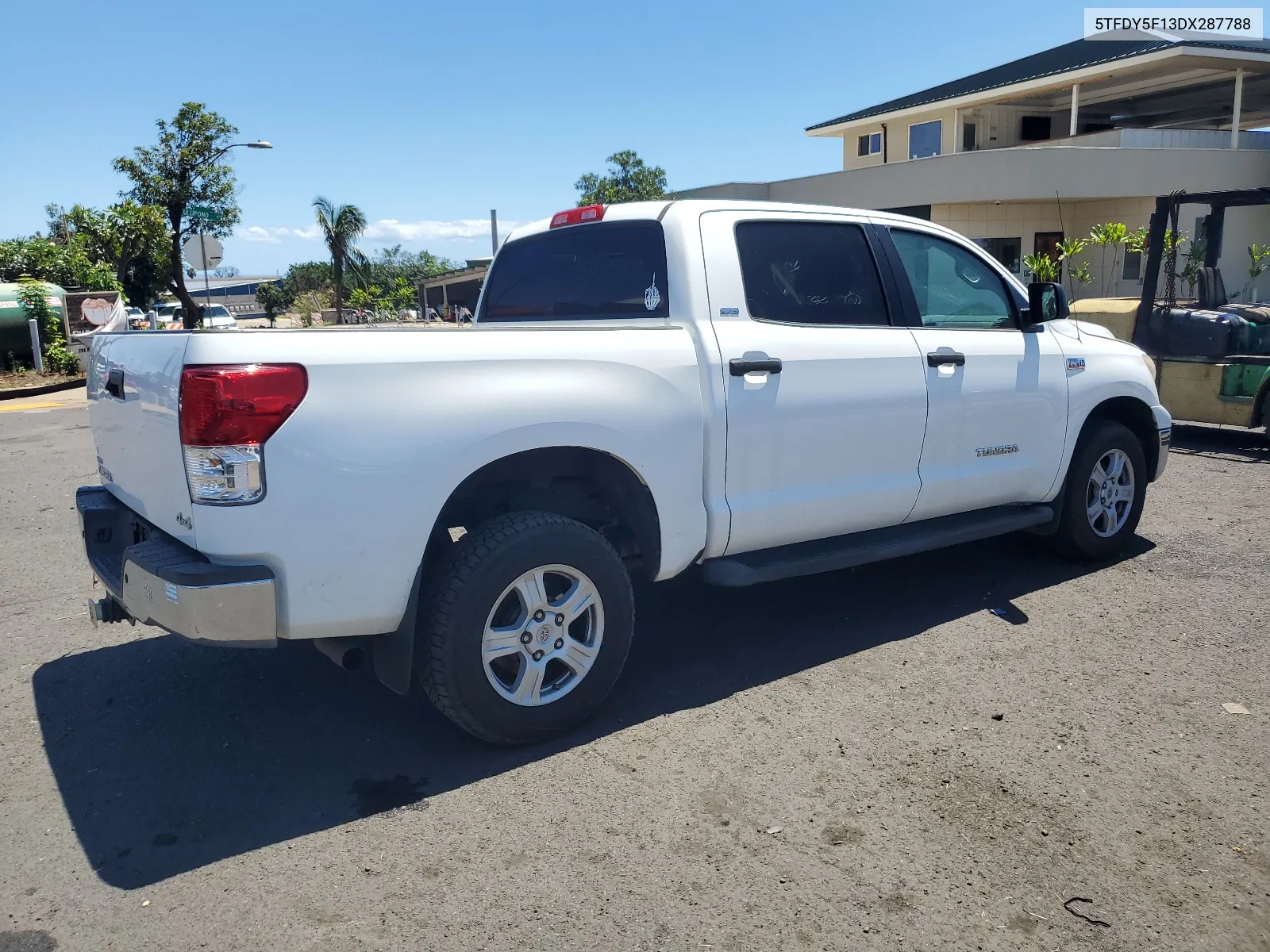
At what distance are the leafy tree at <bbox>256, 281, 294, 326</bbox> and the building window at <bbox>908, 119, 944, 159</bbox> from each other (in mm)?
38298

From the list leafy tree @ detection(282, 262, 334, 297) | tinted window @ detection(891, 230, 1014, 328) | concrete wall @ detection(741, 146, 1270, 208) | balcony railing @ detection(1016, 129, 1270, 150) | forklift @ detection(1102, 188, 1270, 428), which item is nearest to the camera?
Result: tinted window @ detection(891, 230, 1014, 328)

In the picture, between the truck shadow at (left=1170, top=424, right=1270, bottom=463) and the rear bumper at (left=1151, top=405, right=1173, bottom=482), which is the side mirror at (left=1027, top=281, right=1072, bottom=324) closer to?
the rear bumper at (left=1151, top=405, right=1173, bottom=482)

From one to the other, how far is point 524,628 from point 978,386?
106 inches

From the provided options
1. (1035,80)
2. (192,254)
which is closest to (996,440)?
(192,254)

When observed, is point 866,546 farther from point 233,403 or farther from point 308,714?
point 233,403

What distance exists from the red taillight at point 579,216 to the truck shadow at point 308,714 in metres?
1.99

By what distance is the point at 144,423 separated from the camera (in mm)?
3389

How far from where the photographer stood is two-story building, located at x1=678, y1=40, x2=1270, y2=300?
26.2 m

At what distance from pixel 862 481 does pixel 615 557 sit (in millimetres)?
1372

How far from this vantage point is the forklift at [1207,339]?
9188mm

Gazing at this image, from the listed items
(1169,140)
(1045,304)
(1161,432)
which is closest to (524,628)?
(1045,304)

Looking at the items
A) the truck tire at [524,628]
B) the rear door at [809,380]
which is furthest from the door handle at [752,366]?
the truck tire at [524,628]

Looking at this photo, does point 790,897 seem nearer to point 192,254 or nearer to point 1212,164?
point 192,254

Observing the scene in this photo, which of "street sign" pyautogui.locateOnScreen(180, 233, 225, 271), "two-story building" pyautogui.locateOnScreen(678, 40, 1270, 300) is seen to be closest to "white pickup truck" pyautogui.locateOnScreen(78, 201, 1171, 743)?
"street sign" pyautogui.locateOnScreen(180, 233, 225, 271)
